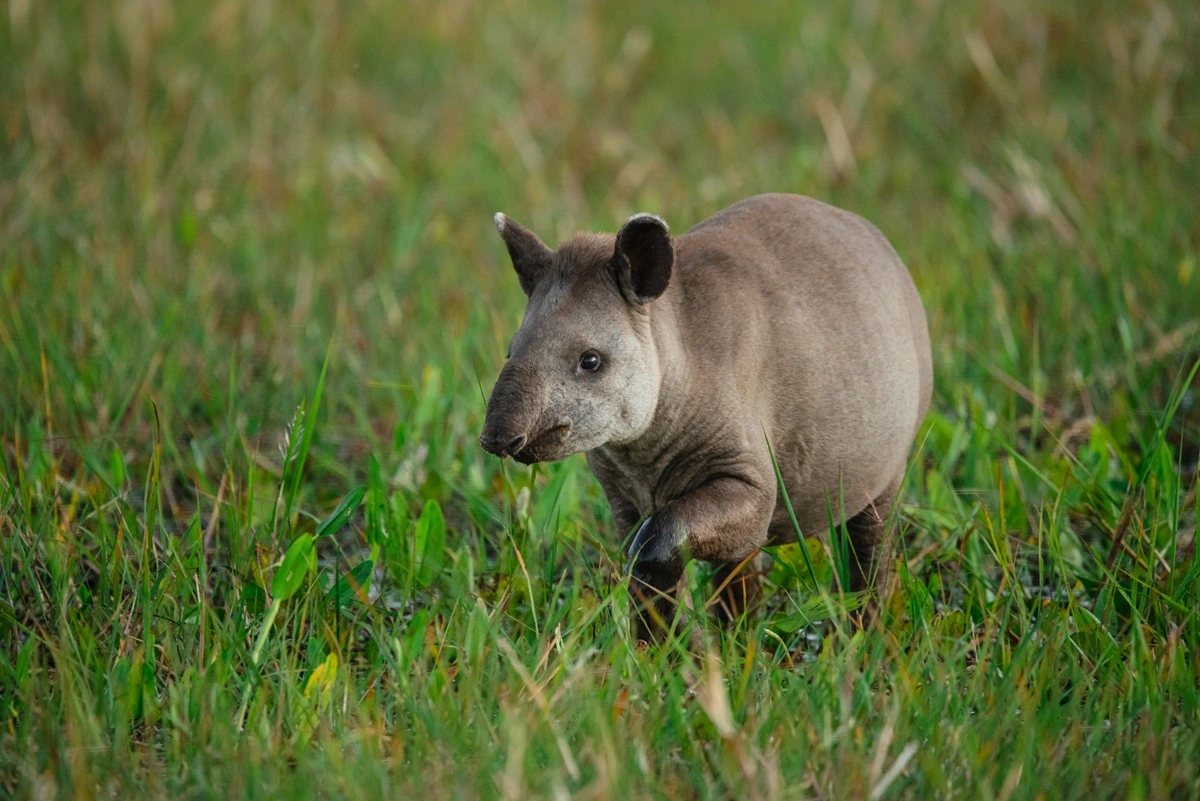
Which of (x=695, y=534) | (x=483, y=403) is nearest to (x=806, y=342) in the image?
(x=695, y=534)

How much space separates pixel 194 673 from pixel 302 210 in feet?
15.5

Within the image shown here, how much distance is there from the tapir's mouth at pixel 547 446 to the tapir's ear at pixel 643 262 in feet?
1.33

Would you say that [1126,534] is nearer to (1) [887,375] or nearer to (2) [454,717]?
(1) [887,375]

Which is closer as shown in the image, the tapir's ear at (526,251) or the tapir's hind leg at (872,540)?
the tapir's ear at (526,251)

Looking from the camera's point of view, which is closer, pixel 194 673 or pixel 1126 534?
pixel 194 673

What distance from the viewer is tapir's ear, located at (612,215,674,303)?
11.2 feet

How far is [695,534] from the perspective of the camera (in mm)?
Answer: 3418

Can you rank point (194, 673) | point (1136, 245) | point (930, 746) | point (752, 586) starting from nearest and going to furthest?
point (930, 746) → point (194, 673) → point (752, 586) → point (1136, 245)

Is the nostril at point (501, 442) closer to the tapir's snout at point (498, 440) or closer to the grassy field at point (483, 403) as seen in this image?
the tapir's snout at point (498, 440)

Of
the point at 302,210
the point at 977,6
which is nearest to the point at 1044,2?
the point at 977,6

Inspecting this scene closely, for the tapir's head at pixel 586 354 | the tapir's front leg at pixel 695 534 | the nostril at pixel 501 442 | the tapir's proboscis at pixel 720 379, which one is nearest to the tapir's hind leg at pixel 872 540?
the tapir's proboscis at pixel 720 379

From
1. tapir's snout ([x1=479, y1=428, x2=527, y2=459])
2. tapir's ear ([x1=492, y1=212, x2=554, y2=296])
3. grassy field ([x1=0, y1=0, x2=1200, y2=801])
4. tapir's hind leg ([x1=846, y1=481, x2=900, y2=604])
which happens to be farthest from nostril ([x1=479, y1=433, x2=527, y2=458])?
tapir's hind leg ([x1=846, y1=481, x2=900, y2=604])

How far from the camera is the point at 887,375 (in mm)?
3818

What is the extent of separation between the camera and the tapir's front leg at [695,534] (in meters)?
3.40
